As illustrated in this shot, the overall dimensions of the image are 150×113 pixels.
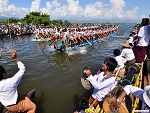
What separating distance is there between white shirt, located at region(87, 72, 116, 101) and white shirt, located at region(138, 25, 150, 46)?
2.94 meters

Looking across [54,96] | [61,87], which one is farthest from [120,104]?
[61,87]

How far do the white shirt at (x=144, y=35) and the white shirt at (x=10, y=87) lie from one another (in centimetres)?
440

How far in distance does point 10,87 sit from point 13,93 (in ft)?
0.86

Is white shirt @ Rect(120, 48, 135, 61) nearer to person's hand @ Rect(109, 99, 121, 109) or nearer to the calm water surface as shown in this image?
the calm water surface

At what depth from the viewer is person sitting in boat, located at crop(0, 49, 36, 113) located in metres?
3.53

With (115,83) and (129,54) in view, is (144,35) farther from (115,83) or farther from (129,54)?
(115,83)

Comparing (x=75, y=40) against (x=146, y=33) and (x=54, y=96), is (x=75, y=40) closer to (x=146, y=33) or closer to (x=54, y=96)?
(x=54, y=96)

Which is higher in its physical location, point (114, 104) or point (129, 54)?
point (129, 54)

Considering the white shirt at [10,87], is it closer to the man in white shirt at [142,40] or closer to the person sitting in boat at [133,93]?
the person sitting in boat at [133,93]

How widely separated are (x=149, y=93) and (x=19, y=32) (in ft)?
105

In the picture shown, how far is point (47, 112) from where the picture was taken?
624cm

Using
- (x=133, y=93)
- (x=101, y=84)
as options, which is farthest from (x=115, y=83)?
(x=133, y=93)

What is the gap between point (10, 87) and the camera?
3.62 metres

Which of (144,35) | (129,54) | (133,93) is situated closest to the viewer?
(133,93)
